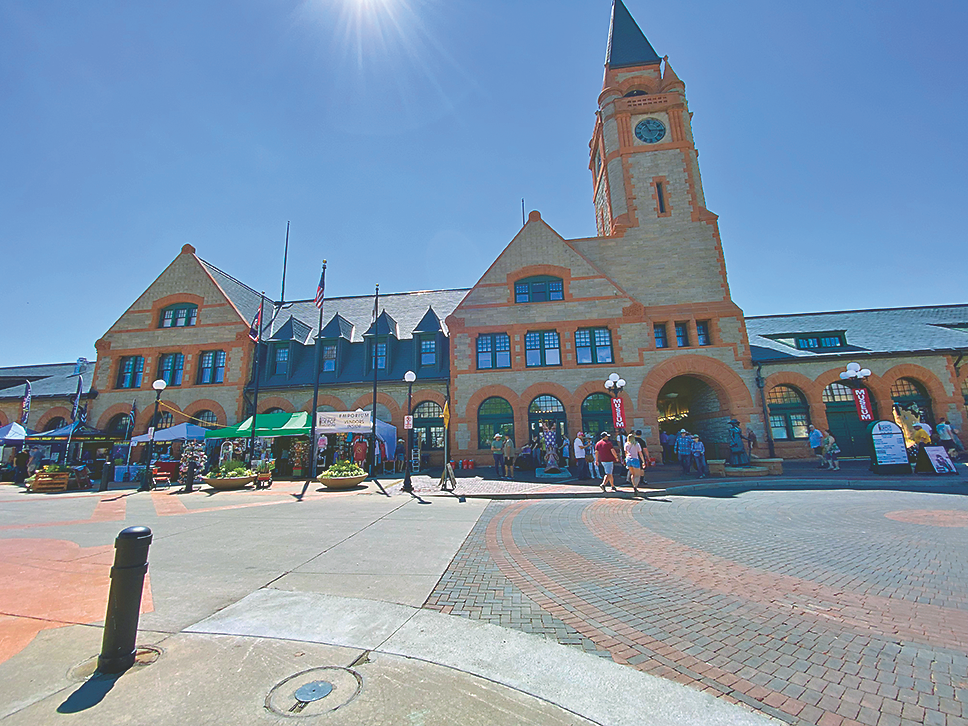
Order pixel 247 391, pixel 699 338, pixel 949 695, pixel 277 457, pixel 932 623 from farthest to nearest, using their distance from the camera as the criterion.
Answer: pixel 247 391, pixel 699 338, pixel 277 457, pixel 932 623, pixel 949 695

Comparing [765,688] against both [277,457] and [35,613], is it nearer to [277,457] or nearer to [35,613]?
[35,613]

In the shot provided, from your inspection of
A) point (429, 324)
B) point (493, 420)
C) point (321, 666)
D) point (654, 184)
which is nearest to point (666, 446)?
point (493, 420)

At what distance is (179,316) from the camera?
26.6 m

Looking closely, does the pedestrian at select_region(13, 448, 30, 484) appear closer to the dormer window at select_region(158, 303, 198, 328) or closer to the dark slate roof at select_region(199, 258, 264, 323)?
the dormer window at select_region(158, 303, 198, 328)

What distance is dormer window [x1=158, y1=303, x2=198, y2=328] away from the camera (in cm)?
2638

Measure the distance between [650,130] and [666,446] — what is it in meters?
19.4

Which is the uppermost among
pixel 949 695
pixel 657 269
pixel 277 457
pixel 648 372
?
pixel 657 269

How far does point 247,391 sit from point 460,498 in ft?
57.0

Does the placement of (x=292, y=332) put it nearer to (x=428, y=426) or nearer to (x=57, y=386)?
(x=428, y=426)

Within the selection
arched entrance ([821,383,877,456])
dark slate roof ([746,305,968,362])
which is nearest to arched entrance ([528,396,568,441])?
dark slate roof ([746,305,968,362])

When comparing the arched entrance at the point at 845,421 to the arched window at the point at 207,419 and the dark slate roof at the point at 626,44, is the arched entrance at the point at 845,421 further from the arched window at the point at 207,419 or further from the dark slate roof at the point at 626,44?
the arched window at the point at 207,419

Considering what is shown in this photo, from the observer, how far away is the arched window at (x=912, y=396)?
69.5ft

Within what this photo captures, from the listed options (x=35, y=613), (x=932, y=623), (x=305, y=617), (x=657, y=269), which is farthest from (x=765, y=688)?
(x=657, y=269)

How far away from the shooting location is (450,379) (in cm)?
2323
